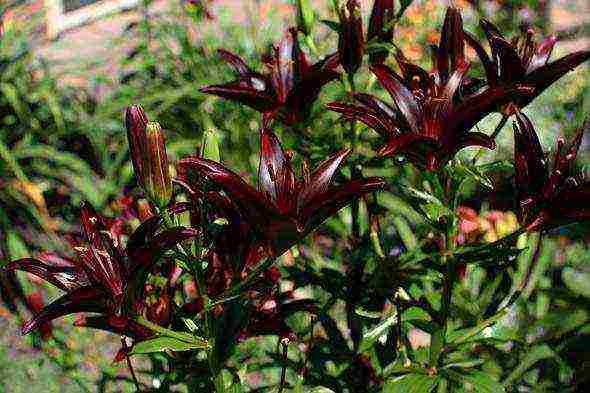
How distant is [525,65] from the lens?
44.3 inches

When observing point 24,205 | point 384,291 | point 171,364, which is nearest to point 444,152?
point 384,291

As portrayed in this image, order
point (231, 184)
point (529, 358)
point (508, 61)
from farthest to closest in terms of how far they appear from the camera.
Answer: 1. point (529, 358)
2. point (508, 61)
3. point (231, 184)

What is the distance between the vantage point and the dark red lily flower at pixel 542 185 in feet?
3.36

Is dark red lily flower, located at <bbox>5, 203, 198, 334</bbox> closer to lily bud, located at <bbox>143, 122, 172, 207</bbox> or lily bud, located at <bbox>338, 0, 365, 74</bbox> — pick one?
lily bud, located at <bbox>143, 122, 172, 207</bbox>

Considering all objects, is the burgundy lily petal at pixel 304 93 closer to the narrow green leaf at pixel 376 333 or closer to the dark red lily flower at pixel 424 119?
the dark red lily flower at pixel 424 119

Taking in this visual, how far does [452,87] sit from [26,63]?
2356 millimetres

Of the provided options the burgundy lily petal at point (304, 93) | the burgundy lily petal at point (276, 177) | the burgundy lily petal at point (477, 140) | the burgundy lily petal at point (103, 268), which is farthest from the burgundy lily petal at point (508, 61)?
the burgundy lily petal at point (103, 268)

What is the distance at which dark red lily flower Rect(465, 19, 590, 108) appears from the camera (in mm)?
1086

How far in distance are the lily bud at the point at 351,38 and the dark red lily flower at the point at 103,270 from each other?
1.56 feet

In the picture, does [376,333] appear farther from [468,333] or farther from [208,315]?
[208,315]

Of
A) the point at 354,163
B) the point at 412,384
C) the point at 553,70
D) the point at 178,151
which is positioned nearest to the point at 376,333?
the point at 412,384

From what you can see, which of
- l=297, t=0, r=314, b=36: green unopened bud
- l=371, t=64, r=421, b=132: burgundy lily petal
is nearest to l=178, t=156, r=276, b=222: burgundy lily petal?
l=371, t=64, r=421, b=132: burgundy lily petal

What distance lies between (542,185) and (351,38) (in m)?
0.38

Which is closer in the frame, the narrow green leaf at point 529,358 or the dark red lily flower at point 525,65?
the dark red lily flower at point 525,65
